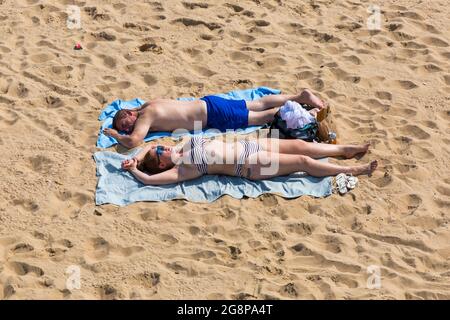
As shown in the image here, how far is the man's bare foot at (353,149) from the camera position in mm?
6918

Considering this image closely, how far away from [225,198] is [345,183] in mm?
1070

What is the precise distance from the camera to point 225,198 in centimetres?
650

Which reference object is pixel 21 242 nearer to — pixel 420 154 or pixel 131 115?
pixel 131 115

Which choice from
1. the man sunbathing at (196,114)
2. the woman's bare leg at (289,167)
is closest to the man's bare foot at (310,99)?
the man sunbathing at (196,114)

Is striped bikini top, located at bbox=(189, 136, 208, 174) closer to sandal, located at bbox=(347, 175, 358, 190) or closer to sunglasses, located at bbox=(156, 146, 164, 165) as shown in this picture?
sunglasses, located at bbox=(156, 146, 164, 165)

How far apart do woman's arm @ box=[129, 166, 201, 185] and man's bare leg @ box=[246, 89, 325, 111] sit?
1183 mm

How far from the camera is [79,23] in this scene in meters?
9.05

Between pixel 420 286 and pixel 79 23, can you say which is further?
pixel 79 23

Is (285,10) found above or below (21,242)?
above

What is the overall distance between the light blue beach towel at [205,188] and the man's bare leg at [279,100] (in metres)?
0.90

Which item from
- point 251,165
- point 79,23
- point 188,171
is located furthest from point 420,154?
point 79,23

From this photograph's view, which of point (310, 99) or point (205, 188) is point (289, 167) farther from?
point (310, 99)

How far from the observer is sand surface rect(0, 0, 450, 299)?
18.7 ft

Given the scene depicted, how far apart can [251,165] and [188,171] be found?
1.87ft
